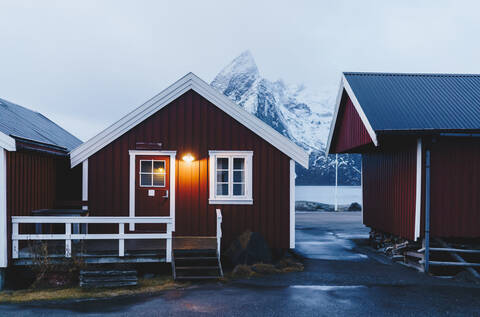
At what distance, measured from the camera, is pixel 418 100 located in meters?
14.0

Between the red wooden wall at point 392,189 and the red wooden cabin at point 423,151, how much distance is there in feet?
0.10

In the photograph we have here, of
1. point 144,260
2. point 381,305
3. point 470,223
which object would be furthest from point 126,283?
point 470,223

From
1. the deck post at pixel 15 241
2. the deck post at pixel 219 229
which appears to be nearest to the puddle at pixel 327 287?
the deck post at pixel 219 229

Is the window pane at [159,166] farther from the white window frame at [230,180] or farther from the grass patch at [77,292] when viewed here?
the grass patch at [77,292]

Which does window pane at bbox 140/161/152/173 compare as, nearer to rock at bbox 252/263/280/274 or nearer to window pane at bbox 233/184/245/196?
window pane at bbox 233/184/245/196

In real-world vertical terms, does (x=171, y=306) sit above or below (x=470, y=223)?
below

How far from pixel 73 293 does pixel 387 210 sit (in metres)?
10.4

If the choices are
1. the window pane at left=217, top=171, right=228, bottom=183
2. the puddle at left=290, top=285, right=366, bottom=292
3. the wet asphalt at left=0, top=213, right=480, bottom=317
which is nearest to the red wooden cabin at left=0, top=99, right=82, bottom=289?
the wet asphalt at left=0, top=213, right=480, bottom=317

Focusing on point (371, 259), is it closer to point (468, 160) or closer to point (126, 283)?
point (468, 160)

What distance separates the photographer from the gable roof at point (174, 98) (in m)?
12.2

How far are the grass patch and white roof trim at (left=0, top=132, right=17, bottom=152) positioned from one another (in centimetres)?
324

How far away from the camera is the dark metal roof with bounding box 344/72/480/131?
12.3 meters

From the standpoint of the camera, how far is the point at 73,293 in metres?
9.05

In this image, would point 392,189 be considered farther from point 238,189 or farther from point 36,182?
point 36,182
